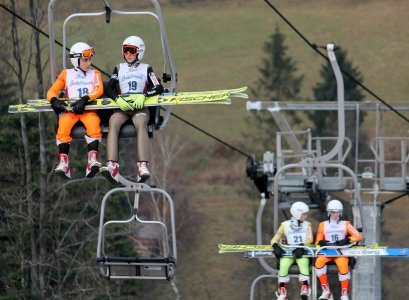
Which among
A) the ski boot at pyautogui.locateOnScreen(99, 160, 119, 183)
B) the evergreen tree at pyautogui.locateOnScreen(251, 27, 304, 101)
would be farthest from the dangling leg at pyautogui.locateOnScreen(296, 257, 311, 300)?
the evergreen tree at pyautogui.locateOnScreen(251, 27, 304, 101)

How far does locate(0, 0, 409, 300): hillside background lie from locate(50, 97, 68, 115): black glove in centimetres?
2583

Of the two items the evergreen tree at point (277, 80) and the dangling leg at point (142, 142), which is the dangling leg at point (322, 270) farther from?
the evergreen tree at point (277, 80)

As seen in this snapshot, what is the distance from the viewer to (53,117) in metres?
43.3

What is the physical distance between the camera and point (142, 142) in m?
20.0

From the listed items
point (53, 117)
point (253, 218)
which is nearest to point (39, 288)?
point (53, 117)

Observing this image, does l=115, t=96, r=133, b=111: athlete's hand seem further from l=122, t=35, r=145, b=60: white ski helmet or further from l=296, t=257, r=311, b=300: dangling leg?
l=296, t=257, r=311, b=300: dangling leg

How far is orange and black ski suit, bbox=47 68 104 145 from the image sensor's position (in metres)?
20.2

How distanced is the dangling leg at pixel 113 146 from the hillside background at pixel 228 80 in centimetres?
2587

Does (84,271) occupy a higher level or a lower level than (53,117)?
lower

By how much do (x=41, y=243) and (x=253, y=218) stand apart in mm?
21467

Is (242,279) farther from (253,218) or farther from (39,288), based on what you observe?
(39,288)

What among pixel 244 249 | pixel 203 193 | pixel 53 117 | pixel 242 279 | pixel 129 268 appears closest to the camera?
pixel 129 268

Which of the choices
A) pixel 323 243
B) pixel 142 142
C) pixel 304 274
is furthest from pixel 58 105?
pixel 323 243

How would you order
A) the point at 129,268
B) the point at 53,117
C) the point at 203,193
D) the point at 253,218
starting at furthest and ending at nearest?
the point at 203,193 < the point at 253,218 < the point at 53,117 < the point at 129,268
